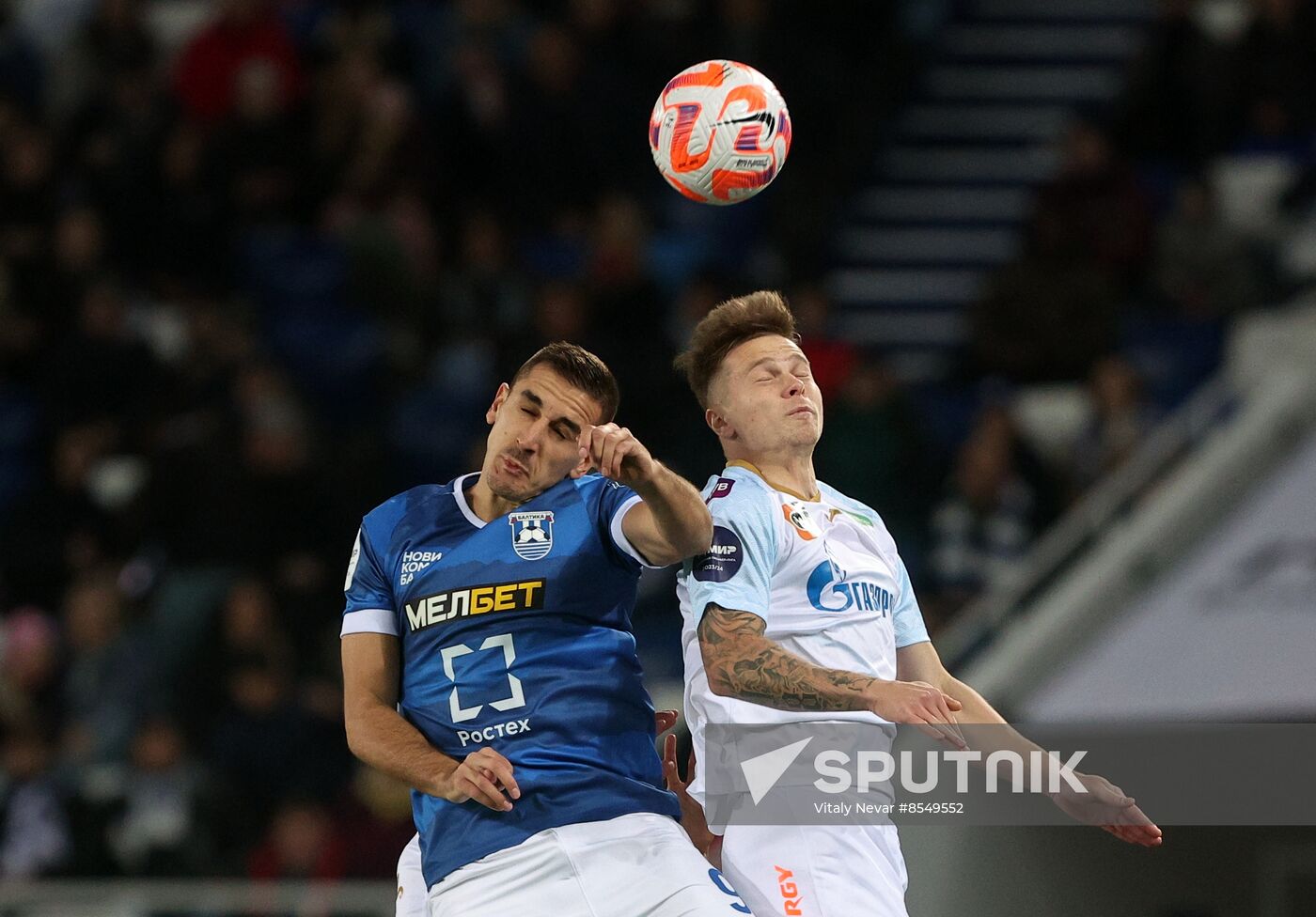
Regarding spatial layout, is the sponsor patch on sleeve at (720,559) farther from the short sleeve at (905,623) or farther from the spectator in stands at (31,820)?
the spectator in stands at (31,820)

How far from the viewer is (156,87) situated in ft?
48.6

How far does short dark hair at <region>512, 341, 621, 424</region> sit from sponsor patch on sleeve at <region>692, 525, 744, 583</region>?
1.59 feet

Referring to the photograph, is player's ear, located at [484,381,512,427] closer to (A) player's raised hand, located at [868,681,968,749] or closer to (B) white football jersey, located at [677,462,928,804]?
(B) white football jersey, located at [677,462,928,804]

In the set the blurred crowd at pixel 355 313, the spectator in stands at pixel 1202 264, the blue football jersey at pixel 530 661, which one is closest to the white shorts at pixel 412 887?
the blue football jersey at pixel 530 661

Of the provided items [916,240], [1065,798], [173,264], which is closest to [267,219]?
[173,264]

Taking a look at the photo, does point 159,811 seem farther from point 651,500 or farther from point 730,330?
point 651,500

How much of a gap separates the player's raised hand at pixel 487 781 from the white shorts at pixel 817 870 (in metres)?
0.59

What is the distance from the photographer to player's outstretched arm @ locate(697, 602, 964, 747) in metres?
4.62

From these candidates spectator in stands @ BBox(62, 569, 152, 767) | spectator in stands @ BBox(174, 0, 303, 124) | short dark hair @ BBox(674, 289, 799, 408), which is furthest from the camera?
spectator in stands @ BBox(174, 0, 303, 124)

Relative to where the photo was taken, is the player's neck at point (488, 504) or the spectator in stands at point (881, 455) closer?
the player's neck at point (488, 504)

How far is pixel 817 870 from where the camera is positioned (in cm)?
498

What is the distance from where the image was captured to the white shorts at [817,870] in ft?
16.2

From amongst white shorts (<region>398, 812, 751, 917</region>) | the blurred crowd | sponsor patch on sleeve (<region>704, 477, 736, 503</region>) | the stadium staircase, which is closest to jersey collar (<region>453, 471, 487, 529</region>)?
sponsor patch on sleeve (<region>704, 477, 736, 503</region>)

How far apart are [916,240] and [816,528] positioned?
8778 mm
